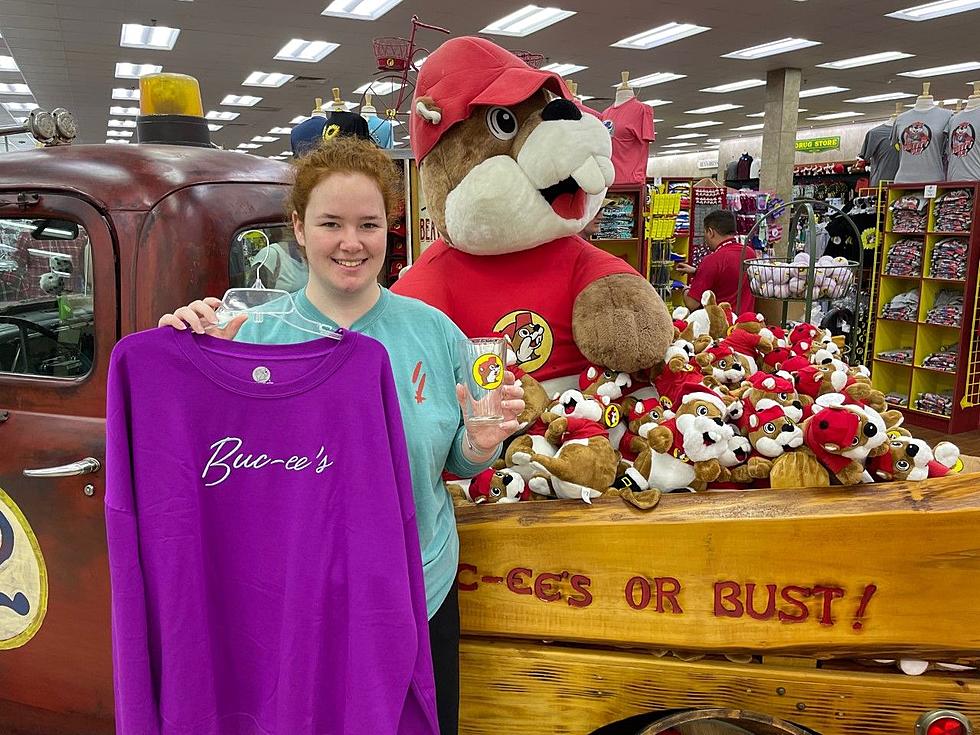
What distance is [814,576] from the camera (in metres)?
1.33

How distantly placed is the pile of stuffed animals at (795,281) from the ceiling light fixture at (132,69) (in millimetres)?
10816

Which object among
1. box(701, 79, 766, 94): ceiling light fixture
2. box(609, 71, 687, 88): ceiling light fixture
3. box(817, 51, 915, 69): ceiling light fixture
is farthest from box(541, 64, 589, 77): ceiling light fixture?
box(817, 51, 915, 69): ceiling light fixture

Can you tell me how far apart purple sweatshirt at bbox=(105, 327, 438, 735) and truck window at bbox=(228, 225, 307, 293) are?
604 mm

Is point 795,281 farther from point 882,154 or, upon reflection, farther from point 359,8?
point 359,8

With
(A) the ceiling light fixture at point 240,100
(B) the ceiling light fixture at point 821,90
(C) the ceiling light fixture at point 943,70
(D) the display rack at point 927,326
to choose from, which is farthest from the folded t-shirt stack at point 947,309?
(A) the ceiling light fixture at point 240,100

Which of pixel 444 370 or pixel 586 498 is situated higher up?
pixel 444 370

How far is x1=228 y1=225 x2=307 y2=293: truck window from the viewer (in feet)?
5.60

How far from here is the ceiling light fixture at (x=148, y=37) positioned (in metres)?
8.99

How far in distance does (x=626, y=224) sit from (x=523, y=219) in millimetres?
4090

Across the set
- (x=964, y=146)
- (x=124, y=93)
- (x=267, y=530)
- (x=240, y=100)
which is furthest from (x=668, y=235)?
(x=124, y=93)

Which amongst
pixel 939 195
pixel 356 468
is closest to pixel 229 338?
pixel 356 468

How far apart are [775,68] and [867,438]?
445 inches

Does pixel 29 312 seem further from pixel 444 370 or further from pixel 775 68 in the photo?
pixel 775 68

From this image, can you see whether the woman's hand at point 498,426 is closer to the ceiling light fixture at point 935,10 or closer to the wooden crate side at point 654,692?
the wooden crate side at point 654,692
